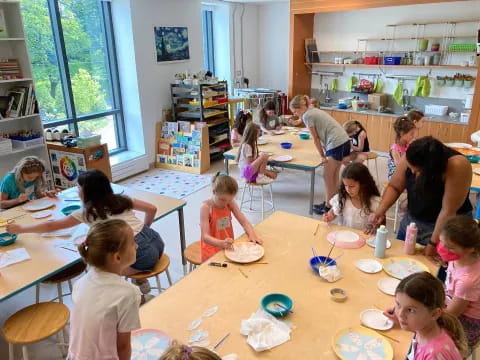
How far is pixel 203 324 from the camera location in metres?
1.64

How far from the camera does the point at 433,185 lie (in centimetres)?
226

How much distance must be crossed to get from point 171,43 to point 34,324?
4875mm

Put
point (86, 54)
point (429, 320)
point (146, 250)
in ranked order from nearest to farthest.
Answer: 1. point (429, 320)
2. point (146, 250)
3. point (86, 54)

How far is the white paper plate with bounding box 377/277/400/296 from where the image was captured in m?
1.83

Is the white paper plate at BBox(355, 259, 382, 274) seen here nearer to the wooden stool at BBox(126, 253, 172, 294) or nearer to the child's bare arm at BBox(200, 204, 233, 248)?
the child's bare arm at BBox(200, 204, 233, 248)

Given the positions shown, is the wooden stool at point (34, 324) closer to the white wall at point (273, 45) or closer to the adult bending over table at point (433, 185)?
the adult bending over table at point (433, 185)

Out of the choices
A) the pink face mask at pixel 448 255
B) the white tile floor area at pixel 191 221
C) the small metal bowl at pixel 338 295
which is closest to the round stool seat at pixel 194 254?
the white tile floor area at pixel 191 221

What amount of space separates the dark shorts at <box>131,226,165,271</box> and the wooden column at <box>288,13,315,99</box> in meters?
5.43

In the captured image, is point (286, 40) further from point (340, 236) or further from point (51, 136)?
point (340, 236)

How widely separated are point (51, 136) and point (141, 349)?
404 centimetres

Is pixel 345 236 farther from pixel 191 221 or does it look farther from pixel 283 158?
pixel 191 221

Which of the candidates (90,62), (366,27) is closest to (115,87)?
(90,62)

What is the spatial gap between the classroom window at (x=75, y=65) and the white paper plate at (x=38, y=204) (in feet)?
5.84

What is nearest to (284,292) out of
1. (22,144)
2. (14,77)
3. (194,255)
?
(194,255)
